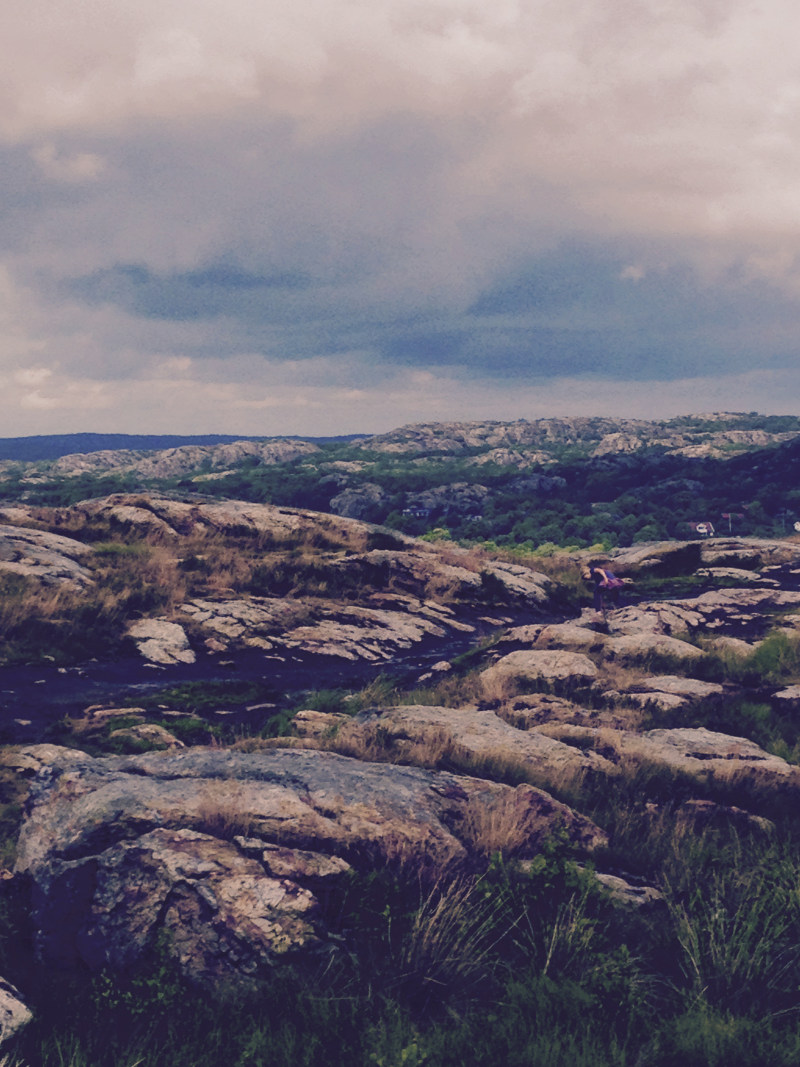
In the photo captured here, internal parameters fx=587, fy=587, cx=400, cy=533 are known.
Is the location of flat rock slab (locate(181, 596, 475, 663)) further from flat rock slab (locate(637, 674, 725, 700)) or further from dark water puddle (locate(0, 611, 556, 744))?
flat rock slab (locate(637, 674, 725, 700))

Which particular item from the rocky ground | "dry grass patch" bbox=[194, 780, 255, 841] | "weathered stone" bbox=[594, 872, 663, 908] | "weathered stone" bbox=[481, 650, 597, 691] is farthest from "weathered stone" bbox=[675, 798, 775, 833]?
"weathered stone" bbox=[481, 650, 597, 691]

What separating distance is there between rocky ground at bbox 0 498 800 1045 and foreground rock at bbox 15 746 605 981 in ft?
0.07

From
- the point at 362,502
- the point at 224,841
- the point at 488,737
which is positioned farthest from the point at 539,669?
the point at 362,502

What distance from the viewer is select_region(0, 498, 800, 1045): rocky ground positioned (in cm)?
477

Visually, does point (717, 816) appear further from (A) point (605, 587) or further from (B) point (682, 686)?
(A) point (605, 587)

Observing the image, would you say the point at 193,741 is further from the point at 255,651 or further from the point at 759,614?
the point at 759,614

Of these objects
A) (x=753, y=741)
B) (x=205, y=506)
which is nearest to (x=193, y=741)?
(x=753, y=741)

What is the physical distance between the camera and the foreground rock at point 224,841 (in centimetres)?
454

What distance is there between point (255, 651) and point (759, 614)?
16.8 metres

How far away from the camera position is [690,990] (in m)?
4.42

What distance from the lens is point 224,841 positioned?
5.35m

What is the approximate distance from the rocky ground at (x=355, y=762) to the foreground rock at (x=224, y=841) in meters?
0.02

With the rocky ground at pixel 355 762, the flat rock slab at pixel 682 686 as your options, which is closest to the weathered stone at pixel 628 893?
the rocky ground at pixel 355 762

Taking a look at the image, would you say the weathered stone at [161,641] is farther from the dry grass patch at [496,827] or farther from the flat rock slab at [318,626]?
the dry grass patch at [496,827]
